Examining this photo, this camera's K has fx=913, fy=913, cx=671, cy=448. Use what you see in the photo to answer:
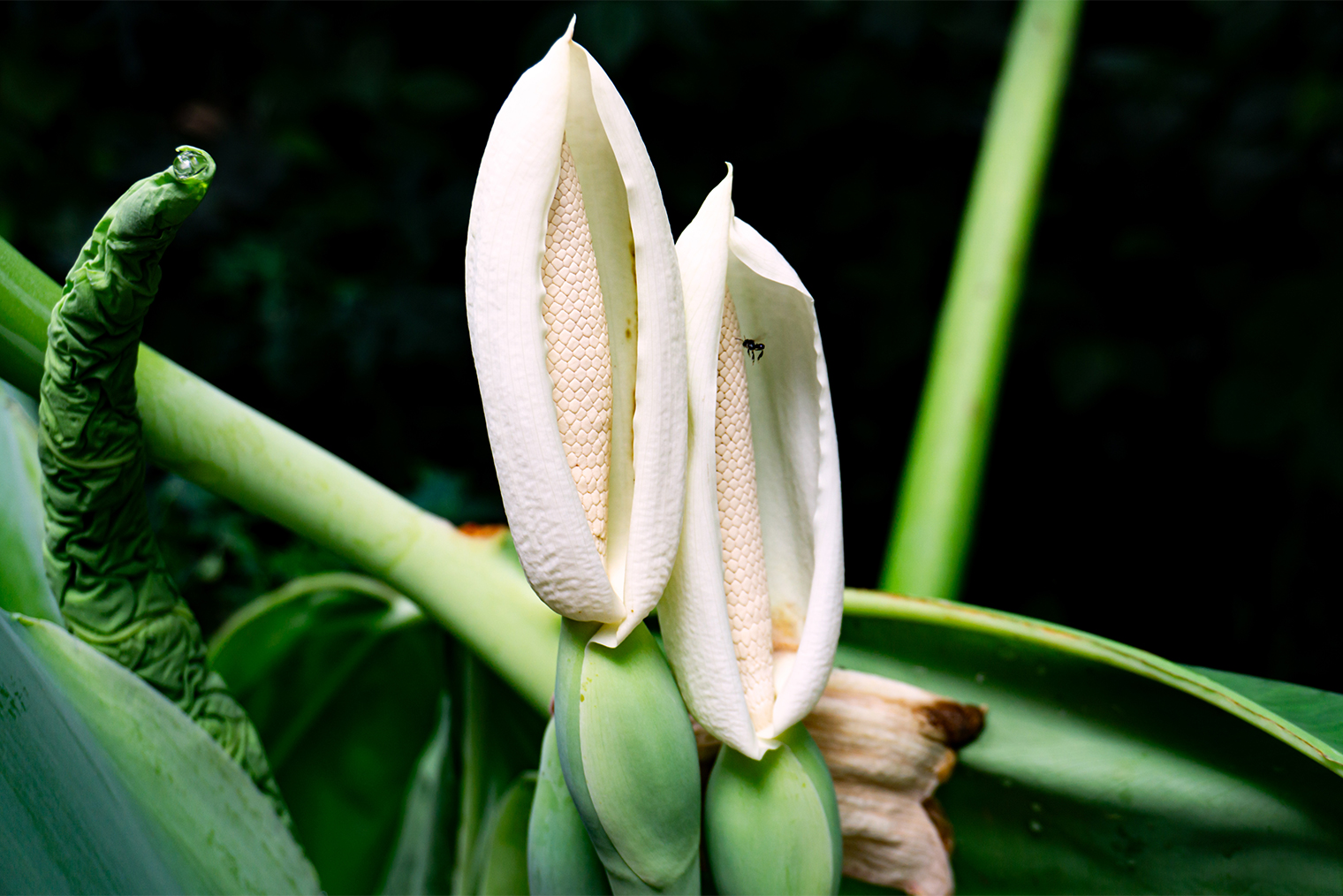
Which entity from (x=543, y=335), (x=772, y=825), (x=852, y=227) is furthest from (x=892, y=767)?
(x=852, y=227)

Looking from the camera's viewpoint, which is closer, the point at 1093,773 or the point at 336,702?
the point at 1093,773

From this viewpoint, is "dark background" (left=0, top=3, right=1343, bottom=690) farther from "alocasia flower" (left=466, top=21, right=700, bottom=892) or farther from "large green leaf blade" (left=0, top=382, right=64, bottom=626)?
"alocasia flower" (left=466, top=21, right=700, bottom=892)

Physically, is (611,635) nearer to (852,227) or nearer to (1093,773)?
(1093,773)

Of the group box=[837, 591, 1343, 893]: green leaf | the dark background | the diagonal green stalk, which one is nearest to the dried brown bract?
box=[837, 591, 1343, 893]: green leaf

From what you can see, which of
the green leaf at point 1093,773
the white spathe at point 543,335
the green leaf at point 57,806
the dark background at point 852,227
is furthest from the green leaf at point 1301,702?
the dark background at point 852,227

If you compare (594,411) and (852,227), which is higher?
(852,227)

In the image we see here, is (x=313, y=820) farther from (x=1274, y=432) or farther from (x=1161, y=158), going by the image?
(x=1161, y=158)

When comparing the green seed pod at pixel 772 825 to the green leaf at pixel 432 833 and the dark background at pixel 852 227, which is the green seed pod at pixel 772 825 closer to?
the green leaf at pixel 432 833
